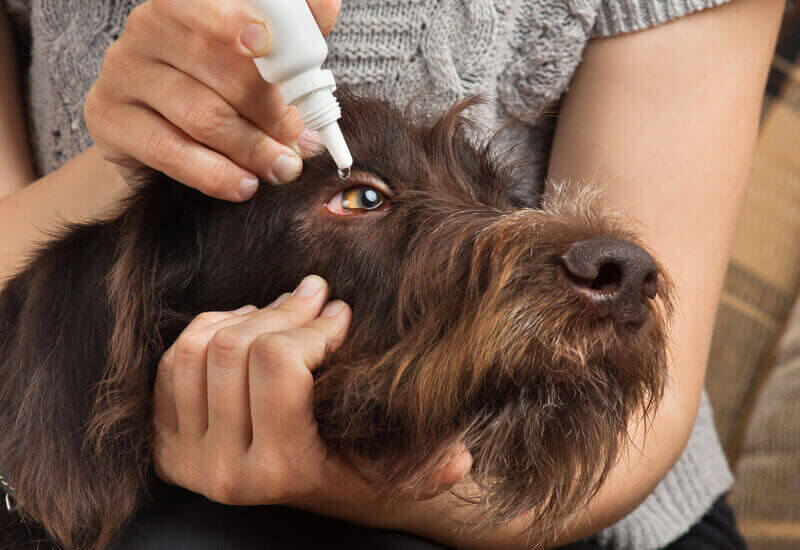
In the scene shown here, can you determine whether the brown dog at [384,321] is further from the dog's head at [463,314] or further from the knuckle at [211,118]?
the knuckle at [211,118]

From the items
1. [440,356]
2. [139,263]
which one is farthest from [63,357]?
[440,356]

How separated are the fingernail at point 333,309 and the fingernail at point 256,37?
0.44m

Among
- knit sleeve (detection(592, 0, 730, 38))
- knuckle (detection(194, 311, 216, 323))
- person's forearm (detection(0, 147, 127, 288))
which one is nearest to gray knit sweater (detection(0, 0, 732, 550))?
knit sleeve (detection(592, 0, 730, 38))

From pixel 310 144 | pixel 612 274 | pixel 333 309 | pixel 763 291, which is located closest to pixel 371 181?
pixel 310 144

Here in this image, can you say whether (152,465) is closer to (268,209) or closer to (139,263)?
(139,263)

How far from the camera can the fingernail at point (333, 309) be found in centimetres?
120

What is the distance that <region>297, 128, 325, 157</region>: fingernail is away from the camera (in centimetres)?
127

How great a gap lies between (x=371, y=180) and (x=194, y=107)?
33 cm

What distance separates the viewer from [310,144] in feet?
4.18

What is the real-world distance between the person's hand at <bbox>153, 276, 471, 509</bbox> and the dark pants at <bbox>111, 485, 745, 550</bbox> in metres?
0.10

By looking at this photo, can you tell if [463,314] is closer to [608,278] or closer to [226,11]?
[608,278]

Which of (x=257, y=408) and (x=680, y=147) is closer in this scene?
(x=257, y=408)

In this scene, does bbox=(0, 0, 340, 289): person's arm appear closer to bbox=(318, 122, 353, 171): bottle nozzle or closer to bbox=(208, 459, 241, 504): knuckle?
bbox=(318, 122, 353, 171): bottle nozzle

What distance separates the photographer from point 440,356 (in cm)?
110
